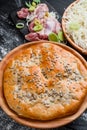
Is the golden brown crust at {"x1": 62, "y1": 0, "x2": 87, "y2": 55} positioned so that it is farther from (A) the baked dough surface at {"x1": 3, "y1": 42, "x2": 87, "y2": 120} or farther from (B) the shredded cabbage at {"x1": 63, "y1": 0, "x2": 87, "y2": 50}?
(A) the baked dough surface at {"x1": 3, "y1": 42, "x2": 87, "y2": 120}

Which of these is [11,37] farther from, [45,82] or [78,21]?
[45,82]

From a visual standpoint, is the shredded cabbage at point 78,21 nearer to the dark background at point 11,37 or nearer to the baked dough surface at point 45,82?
the dark background at point 11,37

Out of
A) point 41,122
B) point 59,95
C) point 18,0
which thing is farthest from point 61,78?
point 18,0

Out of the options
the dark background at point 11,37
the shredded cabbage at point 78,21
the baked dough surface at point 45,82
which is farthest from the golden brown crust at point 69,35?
the baked dough surface at point 45,82

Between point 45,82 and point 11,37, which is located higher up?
point 11,37

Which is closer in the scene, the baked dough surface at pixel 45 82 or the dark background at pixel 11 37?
the baked dough surface at pixel 45 82

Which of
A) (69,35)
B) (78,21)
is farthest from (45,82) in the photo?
(78,21)
